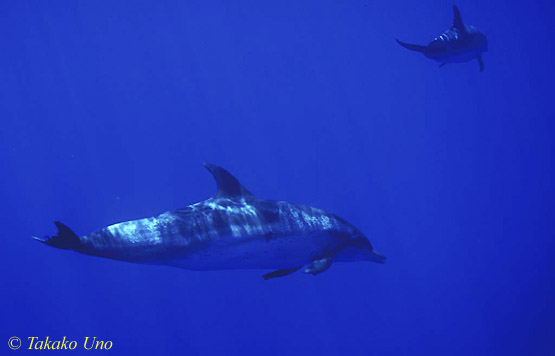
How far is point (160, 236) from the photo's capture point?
17.6 feet

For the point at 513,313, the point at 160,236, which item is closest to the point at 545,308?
the point at 513,313

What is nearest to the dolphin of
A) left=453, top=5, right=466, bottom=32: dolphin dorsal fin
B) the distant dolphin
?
the distant dolphin

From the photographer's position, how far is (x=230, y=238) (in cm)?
579

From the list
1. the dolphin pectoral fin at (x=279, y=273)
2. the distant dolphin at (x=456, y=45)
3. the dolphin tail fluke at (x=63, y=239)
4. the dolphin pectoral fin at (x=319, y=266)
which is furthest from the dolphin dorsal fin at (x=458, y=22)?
the dolphin tail fluke at (x=63, y=239)

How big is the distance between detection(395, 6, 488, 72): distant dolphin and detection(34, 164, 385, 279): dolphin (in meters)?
4.04

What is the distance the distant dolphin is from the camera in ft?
28.2

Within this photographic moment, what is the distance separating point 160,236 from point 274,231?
5.20 ft

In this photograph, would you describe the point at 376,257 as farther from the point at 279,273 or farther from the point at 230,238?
the point at 230,238

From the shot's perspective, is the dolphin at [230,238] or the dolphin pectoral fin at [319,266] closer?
the dolphin at [230,238]

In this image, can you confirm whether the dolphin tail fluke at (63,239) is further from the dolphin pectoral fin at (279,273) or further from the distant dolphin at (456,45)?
the distant dolphin at (456,45)

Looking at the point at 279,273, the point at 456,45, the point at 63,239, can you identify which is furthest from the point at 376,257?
the point at 63,239

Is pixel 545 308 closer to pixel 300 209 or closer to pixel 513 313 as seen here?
pixel 513 313

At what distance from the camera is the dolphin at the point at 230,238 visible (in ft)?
16.9

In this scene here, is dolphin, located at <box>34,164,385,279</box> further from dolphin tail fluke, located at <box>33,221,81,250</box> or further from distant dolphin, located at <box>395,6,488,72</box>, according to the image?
distant dolphin, located at <box>395,6,488,72</box>
